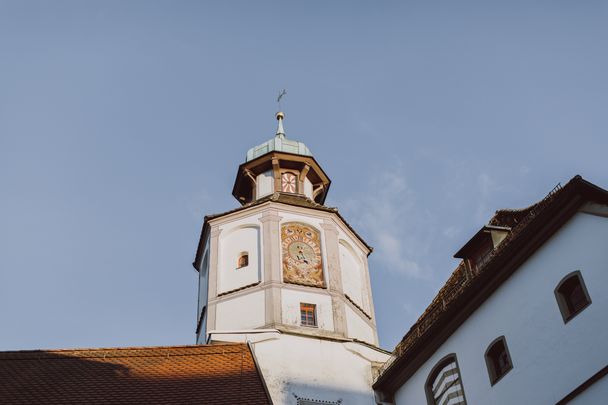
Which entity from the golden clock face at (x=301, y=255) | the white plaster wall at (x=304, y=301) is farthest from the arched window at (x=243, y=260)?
the white plaster wall at (x=304, y=301)

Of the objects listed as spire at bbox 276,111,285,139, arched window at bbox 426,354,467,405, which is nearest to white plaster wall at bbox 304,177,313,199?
spire at bbox 276,111,285,139

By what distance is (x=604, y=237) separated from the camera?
12.6 metres

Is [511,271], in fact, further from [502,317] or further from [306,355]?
[306,355]

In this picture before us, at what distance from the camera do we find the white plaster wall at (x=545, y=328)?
40.2ft

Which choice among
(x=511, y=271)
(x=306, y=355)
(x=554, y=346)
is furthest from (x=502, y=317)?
(x=306, y=355)

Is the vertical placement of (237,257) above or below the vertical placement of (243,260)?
above

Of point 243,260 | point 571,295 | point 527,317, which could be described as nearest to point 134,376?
point 243,260

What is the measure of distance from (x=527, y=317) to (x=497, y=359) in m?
1.20

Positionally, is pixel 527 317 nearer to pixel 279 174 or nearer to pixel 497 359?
pixel 497 359

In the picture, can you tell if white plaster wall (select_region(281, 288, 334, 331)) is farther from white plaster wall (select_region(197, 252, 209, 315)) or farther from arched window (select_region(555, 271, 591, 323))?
arched window (select_region(555, 271, 591, 323))

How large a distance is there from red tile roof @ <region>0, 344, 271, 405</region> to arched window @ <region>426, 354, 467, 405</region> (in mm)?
3551

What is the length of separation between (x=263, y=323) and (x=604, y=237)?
922 centimetres

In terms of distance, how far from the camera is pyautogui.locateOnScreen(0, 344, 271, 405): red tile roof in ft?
49.4

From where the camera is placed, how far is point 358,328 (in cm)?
2052
